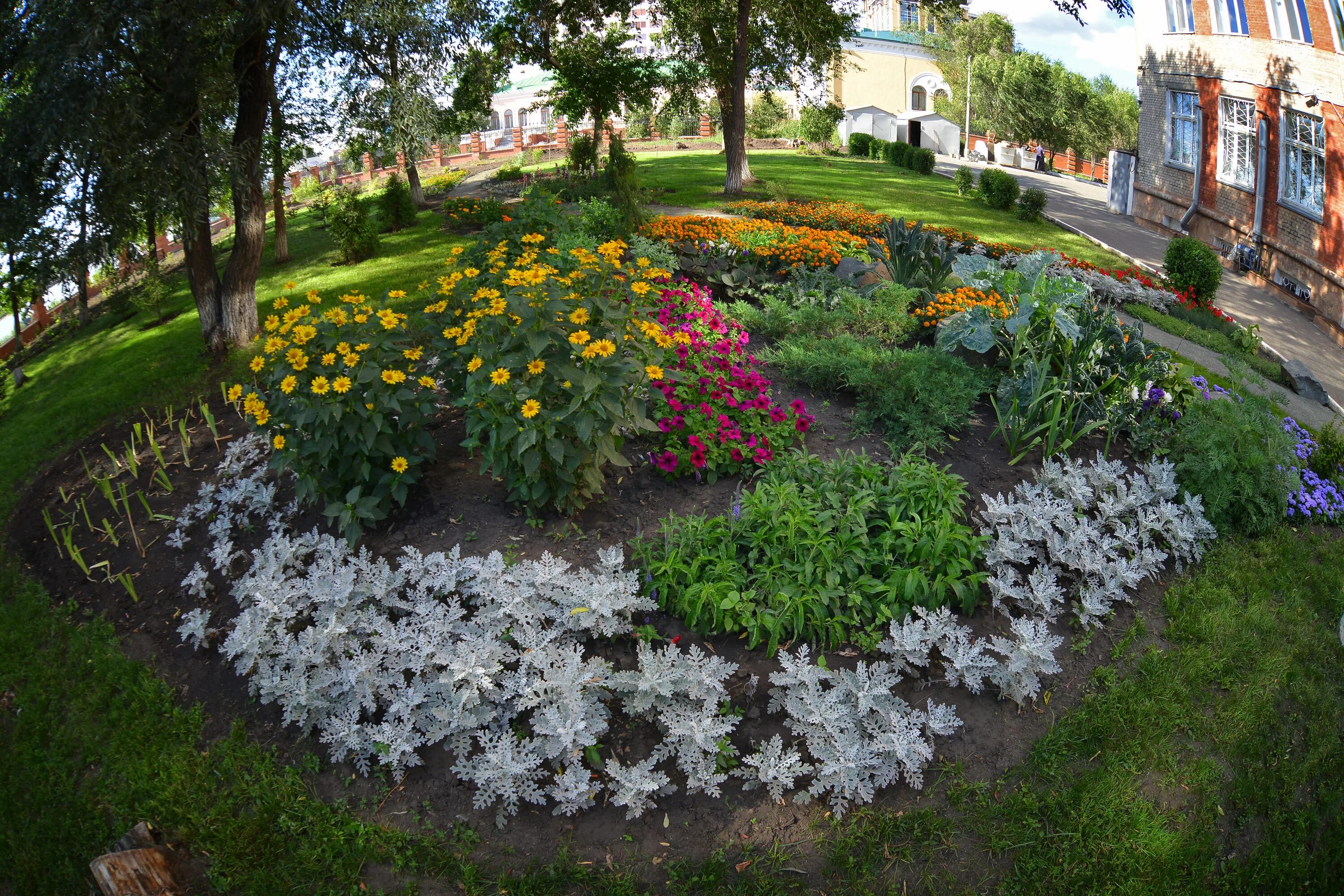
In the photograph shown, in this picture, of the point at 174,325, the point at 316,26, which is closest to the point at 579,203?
the point at 316,26

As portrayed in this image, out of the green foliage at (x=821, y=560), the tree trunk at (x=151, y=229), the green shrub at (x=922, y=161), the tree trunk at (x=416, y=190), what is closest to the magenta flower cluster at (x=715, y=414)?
the green foliage at (x=821, y=560)

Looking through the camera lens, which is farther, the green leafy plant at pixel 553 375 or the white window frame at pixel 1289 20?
the white window frame at pixel 1289 20

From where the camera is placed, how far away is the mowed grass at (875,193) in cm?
1540

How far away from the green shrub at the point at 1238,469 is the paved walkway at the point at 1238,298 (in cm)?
343

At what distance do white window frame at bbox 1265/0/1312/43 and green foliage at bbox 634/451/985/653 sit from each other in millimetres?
15557

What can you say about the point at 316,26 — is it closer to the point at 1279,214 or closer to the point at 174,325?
the point at 174,325

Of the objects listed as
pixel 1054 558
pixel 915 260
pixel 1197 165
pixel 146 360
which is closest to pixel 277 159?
pixel 146 360

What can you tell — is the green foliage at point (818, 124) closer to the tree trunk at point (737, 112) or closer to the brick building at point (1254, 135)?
the brick building at point (1254, 135)

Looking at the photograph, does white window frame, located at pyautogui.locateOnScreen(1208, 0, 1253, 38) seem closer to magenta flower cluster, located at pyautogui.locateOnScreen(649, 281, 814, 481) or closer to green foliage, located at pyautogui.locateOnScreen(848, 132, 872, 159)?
green foliage, located at pyautogui.locateOnScreen(848, 132, 872, 159)

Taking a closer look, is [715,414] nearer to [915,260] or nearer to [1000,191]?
[915,260]

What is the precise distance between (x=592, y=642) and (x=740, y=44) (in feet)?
49.4

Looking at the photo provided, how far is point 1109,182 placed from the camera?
23.5 m

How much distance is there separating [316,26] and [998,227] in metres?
13.1

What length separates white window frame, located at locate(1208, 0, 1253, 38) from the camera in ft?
53.0
